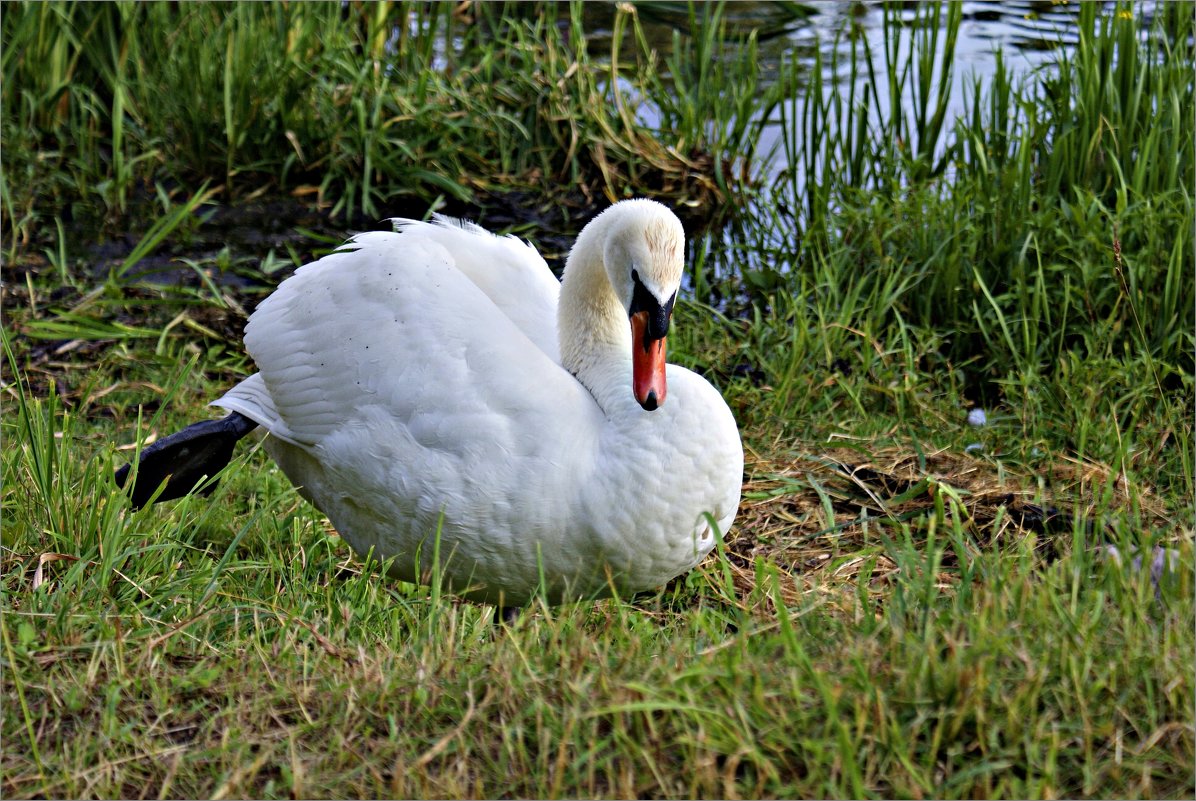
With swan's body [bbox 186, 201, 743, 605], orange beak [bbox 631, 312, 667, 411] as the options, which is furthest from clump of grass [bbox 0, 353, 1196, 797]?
orange beak [bbox 631, 312, 667, 411]

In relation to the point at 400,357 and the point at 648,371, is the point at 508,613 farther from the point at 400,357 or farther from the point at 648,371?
the point at 648,371

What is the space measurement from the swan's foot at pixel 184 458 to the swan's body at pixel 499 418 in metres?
0.11

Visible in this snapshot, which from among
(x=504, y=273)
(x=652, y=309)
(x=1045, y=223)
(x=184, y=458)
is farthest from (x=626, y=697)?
(x=1045, y=223)

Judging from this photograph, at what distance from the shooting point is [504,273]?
353cm

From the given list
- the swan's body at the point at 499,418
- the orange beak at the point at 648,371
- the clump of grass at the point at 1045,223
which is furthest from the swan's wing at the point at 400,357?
the clump of grass at the point at 1045,223

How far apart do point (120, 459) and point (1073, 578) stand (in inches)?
114

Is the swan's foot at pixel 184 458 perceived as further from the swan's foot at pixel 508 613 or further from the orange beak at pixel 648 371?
the orange beak at pixel 648 371

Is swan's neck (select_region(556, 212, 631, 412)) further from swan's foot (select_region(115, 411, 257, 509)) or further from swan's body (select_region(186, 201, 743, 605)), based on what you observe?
swan's foot (select_region(115, 411, 257, 509))

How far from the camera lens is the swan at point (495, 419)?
9.24 feet

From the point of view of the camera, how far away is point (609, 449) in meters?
2.85

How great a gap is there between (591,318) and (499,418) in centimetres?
51

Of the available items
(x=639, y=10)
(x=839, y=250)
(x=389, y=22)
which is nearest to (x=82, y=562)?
(x=839, y=250)

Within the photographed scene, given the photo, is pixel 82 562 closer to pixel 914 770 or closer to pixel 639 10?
pixel 914 770

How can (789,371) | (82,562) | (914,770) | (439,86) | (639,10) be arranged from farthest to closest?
1. (639,10)
2. (439,86)
3. (789,371)
4. (82,562)
5. (914,770)
